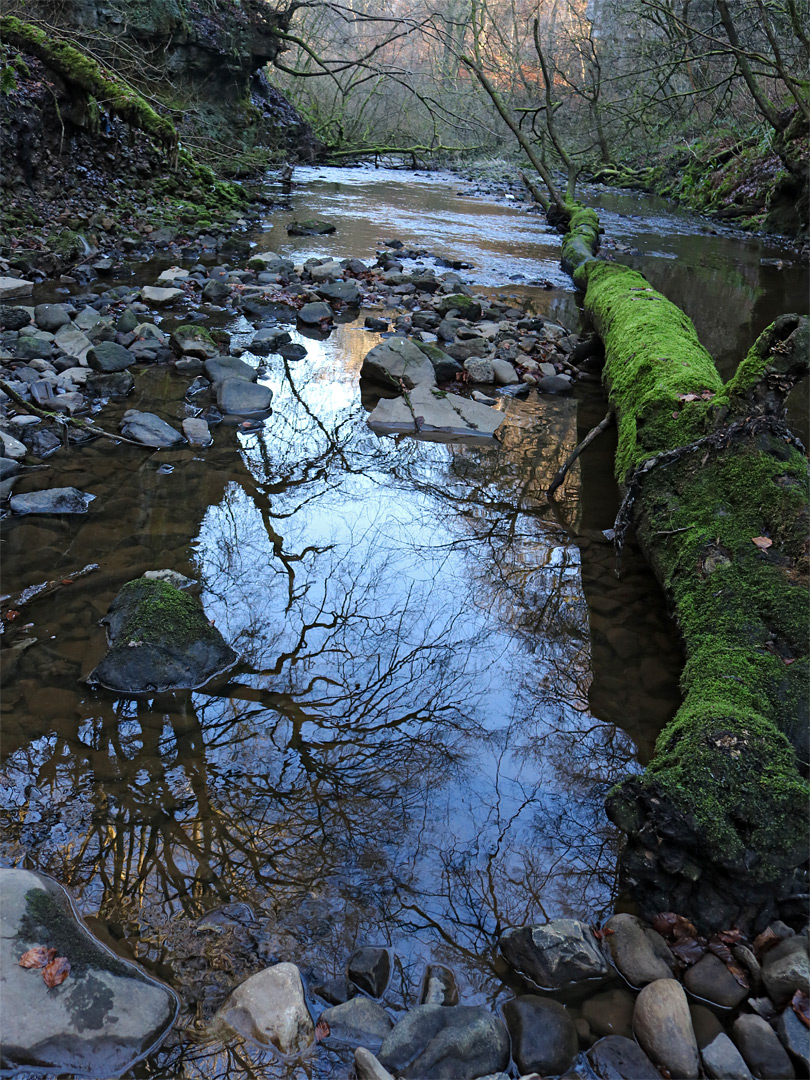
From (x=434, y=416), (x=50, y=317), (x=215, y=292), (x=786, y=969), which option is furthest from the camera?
(x=215, y=292)

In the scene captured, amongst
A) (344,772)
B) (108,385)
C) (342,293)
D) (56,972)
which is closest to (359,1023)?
(56,972)

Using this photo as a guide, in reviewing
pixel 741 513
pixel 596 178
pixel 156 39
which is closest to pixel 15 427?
pixel 741 513

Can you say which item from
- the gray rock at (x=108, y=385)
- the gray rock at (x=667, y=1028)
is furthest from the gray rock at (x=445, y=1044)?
the gray rock at (x=108, y=385)

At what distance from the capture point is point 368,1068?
187 cm

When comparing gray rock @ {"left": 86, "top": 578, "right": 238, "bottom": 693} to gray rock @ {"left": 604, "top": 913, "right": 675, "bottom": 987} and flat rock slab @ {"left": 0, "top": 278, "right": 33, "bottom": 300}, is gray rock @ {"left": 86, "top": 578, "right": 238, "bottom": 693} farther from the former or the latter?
flat rock slab @ {"left": 0, "top": 278, "right": 33, "bottom": 300}

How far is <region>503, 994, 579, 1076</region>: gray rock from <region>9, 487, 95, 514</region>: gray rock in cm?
347

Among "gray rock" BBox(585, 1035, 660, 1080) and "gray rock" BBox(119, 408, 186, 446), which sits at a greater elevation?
"gray rock" BBox(119, 408, 186, 446)

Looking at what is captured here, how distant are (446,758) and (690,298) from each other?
9264mm

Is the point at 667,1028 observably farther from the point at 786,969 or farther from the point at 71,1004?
the point at 71,1004

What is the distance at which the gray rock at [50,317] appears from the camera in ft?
22.4

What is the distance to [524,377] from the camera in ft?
23.6

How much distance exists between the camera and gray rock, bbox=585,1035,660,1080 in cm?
197

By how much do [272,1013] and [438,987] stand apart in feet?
1.58

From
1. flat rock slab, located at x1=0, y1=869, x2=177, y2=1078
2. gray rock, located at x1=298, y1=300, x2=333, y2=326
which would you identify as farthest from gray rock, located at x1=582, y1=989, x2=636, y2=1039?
gray rock, located at x1=298, y1=300, x2=333, y2=326
